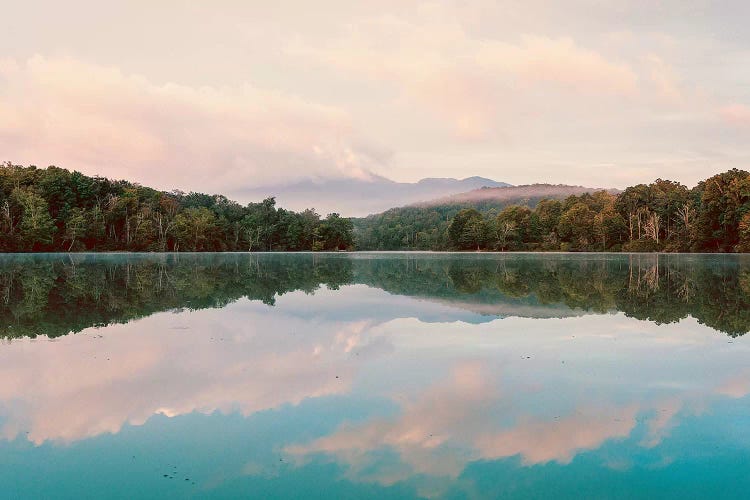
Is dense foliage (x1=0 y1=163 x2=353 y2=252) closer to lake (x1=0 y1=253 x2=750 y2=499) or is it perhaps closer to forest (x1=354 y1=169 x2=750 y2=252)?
forest (x1=354 y1=169 x2=750 y2=252)

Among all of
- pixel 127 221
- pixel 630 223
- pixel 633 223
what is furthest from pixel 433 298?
pixel 633 223

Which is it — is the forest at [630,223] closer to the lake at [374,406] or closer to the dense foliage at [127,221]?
the dense foliage at [127,221]

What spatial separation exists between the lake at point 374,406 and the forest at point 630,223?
2542 inches

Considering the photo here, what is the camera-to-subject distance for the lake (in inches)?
168

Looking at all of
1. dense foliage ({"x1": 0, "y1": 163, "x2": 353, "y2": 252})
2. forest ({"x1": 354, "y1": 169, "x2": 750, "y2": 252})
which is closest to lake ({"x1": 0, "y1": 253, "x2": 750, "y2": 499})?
forest ({"x1": 354, "y1": 169, "x2": 750, "y2": 252})

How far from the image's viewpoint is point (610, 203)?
317 feet

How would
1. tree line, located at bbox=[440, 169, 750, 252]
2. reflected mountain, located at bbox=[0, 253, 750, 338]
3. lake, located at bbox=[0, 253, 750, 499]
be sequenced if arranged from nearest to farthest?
lake, located at bbox=[0, 253, 750, 499] < reflected mountain, located at bbox=[0, 253, 750, 338] < tree line, located at bbox=[440, 169, 750, 252]

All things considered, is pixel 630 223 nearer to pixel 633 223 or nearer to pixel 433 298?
pixel 633 223

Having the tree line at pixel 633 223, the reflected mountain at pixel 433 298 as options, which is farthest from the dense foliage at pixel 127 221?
the reflected mountain at pixel 433 298

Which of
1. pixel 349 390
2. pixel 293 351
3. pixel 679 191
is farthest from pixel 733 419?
pixel 679 191

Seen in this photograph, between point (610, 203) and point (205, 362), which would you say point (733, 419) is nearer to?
point (205, 362)

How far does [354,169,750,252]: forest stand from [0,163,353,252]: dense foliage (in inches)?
1012

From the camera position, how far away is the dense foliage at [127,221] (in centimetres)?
7244

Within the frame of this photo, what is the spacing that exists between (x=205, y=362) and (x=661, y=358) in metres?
6.59
